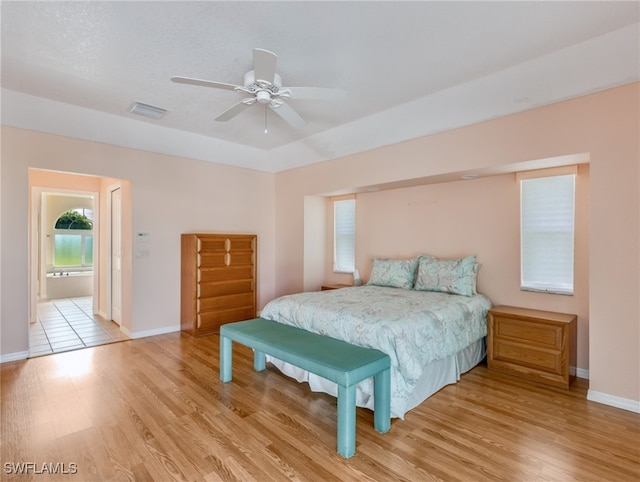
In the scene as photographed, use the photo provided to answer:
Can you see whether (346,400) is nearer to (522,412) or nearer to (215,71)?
(522,412)

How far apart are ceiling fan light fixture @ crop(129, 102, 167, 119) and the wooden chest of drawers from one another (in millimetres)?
1590

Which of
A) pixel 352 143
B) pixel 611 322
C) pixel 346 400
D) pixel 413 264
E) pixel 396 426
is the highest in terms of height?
pixel 352 143

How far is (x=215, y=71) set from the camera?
2943 millimetres

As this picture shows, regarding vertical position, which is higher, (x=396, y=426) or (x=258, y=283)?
(x=258, y=283)

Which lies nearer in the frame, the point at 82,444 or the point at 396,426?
the point at 82,444

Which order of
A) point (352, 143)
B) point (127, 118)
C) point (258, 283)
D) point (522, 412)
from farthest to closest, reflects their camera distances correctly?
point (258, 283)
point (352, 143)
point (127, 118)
point (522, 412)

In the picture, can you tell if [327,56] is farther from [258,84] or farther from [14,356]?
[14,356]

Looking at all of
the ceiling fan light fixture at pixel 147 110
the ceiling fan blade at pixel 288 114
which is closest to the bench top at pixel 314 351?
the ceiling fan blade at pixel 288 114

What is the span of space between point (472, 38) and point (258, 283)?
15.1 feet

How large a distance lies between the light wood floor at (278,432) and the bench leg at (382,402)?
6cm

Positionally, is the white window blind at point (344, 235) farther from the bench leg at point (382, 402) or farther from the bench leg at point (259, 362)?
the bench leg at point (382, 402)

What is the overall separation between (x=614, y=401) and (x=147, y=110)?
17.6 feet

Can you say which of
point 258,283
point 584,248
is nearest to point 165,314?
point 258,283

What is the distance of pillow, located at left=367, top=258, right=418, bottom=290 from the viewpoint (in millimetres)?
4211
